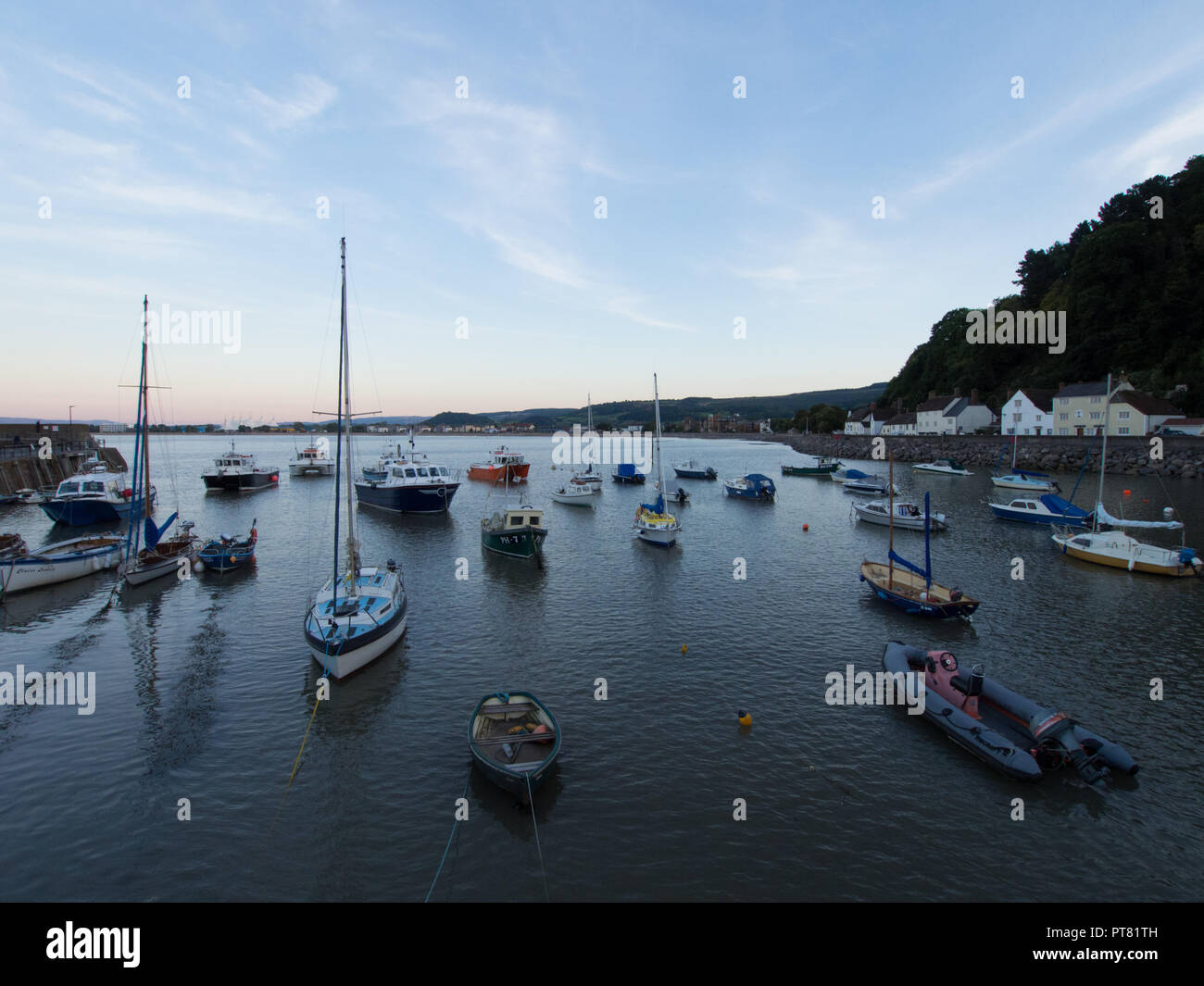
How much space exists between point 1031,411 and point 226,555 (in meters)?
117

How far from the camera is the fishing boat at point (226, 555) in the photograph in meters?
34.3

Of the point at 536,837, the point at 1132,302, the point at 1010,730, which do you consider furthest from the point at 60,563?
the point at 1132,302

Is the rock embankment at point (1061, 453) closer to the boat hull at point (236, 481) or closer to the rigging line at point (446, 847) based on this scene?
the rigging line at point (446, 847)

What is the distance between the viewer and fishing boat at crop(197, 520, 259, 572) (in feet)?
112

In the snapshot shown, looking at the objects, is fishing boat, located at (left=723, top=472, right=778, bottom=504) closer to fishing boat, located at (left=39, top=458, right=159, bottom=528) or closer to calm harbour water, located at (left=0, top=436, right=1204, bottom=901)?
calm harbour water, located at (left=0, top=436, right=1204, bottom=901)

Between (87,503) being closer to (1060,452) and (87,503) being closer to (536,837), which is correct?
(536,837)

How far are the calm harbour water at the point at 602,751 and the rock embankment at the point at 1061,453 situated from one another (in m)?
21.5

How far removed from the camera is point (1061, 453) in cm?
8231

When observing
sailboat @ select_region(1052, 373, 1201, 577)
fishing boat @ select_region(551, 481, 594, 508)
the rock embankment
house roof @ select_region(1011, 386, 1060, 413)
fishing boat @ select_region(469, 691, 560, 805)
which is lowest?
fishing boat @ select_region(469, 691, 560, 805)

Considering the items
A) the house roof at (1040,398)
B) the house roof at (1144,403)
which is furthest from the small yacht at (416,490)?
the house roof at (1040,398)

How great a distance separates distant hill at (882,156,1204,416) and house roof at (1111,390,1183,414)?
3.27 metres

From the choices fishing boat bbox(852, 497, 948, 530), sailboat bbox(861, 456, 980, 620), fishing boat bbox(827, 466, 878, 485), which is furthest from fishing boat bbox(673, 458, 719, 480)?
sailboat bbox(861, 456, 980, 620)

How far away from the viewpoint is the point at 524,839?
12812mm
